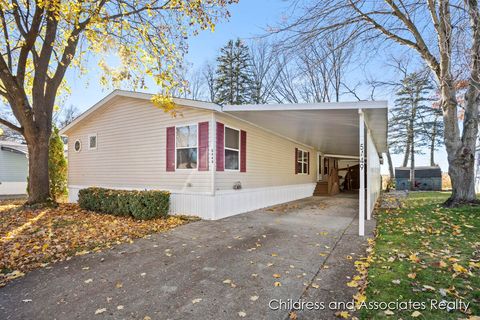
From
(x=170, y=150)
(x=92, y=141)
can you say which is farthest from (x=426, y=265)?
(x=92, y=141)

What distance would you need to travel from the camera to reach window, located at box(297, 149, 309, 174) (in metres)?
13.7

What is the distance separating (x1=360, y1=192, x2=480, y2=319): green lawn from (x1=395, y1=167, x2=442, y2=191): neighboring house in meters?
16.6

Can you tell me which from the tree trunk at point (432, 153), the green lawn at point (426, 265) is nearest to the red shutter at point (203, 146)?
the green lawn at point (426, 265)

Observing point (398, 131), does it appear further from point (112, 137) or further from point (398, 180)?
point (112, 137)

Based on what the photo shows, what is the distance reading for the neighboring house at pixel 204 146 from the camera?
7234 millimetres

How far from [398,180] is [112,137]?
70.2 feet

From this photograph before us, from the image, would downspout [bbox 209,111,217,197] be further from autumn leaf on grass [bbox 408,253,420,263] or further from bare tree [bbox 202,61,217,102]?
bare tree [bbox 202,61,217,102]

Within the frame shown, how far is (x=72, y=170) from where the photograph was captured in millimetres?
11930

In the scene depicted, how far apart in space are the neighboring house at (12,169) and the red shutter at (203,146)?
14611mm

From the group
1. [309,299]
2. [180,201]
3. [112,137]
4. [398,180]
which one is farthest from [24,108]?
[398,180]

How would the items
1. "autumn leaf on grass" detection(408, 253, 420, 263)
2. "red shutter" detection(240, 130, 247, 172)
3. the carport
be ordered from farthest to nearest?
"red shutter" detection(240, 130, 247, 172) < the carport < "autumn leaf on grass" detection(408, 253, 420, 263)

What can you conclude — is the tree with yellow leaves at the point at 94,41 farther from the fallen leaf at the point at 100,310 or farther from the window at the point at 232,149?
the fallen leaf at the point at 100,310

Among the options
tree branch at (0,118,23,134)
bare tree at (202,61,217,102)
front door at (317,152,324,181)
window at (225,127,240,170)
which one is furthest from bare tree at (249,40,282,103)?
tree branch at (0,118,23,134)

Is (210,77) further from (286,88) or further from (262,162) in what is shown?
(262,162)
